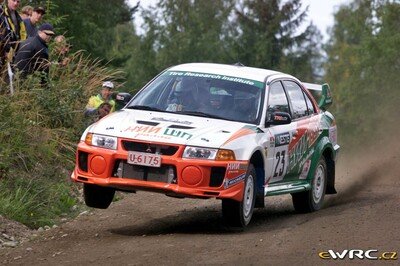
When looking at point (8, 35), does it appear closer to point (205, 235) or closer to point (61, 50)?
point (61, 50)

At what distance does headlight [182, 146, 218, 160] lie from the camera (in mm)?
11180

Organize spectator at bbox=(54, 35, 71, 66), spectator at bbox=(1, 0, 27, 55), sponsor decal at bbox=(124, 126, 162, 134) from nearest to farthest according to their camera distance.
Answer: sponsor decal at bbox=(124, 126, 162, 134), spectator at bbox=(1, 0, 27, 55), spectator at bbox=(54, 35, 71, 66)

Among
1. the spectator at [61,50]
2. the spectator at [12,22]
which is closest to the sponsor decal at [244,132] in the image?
the spectator at [12,22]

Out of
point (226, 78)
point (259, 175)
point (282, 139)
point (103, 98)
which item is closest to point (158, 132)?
point (259, 175)

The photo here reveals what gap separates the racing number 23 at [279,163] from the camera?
41.5ft

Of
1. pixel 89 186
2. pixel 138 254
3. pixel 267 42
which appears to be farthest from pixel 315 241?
pixel 267 42

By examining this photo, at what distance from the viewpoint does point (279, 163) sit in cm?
1274

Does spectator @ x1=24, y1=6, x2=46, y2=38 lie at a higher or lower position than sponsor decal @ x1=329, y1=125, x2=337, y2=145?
higher

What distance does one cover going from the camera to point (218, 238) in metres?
11.0

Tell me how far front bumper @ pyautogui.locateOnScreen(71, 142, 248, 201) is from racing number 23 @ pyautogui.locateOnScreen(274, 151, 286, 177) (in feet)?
4.01

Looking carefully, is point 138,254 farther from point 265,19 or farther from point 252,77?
point 265,19

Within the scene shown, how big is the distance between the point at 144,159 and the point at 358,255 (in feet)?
8.34

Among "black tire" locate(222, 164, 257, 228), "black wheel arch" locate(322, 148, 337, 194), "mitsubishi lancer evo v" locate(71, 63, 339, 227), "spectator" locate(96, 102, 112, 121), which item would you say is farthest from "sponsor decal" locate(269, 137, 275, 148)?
"spectator" locate(96, 102, 112, 121)

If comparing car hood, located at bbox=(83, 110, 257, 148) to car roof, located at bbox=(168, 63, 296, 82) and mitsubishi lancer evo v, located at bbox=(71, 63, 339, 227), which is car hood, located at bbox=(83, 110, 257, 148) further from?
car roof, located at bbox=(168, 63, 296, 82)
